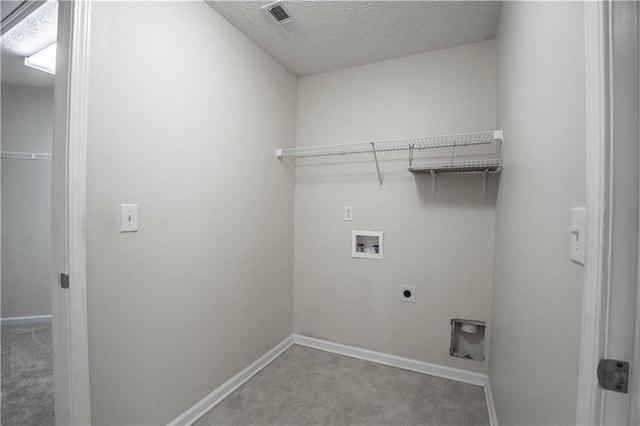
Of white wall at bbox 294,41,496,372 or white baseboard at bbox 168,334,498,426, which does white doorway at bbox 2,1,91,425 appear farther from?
white wall at bbox 294,41,496,372

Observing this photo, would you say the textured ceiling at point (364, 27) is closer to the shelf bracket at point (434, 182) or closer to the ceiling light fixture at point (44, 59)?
the shelf bracket at point (434, 182)

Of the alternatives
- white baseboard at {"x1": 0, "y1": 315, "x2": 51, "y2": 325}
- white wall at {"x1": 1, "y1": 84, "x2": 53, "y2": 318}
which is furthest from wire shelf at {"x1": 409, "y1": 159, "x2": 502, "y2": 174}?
white baseboard at {"x1": 0, "y1": 315, "x2": 51, "y2": 325}

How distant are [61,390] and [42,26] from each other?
242 cm

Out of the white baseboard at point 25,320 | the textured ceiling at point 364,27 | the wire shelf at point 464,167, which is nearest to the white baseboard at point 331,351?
the wire shelf at point 464,167

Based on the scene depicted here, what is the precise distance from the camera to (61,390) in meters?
1.16

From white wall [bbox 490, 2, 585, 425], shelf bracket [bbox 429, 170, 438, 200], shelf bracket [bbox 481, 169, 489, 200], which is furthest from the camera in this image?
shelf bracket [bbox 429, 170, 438, 200]

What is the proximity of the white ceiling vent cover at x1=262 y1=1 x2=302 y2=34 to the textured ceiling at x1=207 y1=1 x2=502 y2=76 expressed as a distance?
1.1 inches

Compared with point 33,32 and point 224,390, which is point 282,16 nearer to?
point 33,32

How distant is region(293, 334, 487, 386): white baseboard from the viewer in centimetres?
208

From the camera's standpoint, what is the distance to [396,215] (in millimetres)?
2305

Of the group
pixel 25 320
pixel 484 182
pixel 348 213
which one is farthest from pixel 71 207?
pixel 25 320

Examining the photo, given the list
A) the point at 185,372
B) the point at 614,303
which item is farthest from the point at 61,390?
the point at 614,303

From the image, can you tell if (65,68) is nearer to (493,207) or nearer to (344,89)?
(344,89)

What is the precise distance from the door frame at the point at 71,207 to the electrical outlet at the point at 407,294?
2.00 metres
